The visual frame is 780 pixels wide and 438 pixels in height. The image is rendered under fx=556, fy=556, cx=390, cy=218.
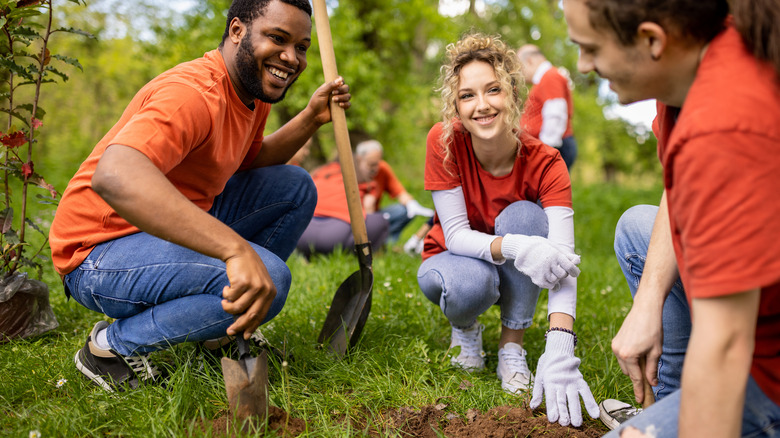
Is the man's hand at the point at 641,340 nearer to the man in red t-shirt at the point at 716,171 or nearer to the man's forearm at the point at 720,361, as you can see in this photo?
the man in red t-shirt at the point at 716,171

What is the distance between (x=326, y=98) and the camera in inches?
95.6

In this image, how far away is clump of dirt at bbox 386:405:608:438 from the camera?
170 centimetres

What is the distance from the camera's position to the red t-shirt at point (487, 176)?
87.5 inches

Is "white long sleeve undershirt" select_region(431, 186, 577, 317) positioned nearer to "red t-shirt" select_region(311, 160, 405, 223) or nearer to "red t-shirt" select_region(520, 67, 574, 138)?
"red t-shirt" select_region(311, 160, 405, 223)

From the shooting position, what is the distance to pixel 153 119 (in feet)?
5.20

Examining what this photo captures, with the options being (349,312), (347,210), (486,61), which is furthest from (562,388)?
(347,210)

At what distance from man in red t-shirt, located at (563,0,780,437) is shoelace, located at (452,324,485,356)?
1.08 metres

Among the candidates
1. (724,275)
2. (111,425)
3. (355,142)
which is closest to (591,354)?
(724,275)

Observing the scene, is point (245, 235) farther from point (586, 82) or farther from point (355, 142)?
point (586, 82)

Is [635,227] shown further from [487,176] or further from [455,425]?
[455,425]

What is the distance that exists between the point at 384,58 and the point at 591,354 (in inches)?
327

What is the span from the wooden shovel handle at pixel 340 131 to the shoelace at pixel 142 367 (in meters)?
0.95

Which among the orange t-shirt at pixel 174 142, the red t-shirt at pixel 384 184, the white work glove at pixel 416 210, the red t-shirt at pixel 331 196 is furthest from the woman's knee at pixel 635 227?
the red t-shirt at pixel 384 184

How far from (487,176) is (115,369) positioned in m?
1.57
